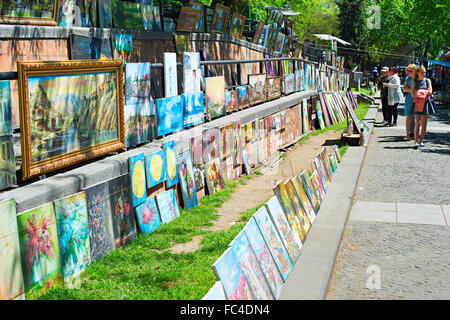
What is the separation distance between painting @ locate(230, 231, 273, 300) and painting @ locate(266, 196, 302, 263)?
0.91 m

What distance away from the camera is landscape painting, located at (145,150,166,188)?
7246 millimetres

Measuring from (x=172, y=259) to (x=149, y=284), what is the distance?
76 centimetres

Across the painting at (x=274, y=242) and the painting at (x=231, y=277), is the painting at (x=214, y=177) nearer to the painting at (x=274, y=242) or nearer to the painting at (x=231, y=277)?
the painting at (x=274, y=242)

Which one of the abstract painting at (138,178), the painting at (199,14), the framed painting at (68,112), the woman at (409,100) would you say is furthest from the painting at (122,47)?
the woman at (409,100)

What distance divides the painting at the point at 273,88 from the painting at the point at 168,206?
8.05 m

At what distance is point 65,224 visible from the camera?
17.2 ft

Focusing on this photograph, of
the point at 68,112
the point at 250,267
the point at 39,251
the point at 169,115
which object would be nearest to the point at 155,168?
the point at 169,115

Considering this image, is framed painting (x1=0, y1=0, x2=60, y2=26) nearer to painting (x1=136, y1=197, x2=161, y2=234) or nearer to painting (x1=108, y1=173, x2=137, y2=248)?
painting (x1=108, y1=173, x2=137, y2=248)

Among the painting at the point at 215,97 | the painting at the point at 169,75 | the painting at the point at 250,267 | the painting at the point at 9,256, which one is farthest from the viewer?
the painting at the point at 215,97

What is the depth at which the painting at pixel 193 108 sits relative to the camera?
9484mm

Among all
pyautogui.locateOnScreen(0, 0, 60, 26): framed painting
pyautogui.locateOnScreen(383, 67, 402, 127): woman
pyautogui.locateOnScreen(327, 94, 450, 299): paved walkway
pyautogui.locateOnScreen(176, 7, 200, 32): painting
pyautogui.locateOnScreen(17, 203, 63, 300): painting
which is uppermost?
pyautogui.locateOnScreen(176, 7, 200, 32): painting

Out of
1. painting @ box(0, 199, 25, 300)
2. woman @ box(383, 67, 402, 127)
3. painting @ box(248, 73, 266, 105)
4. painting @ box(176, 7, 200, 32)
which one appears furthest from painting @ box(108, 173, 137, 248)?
woman @ box(383, 67, 402, 127)
